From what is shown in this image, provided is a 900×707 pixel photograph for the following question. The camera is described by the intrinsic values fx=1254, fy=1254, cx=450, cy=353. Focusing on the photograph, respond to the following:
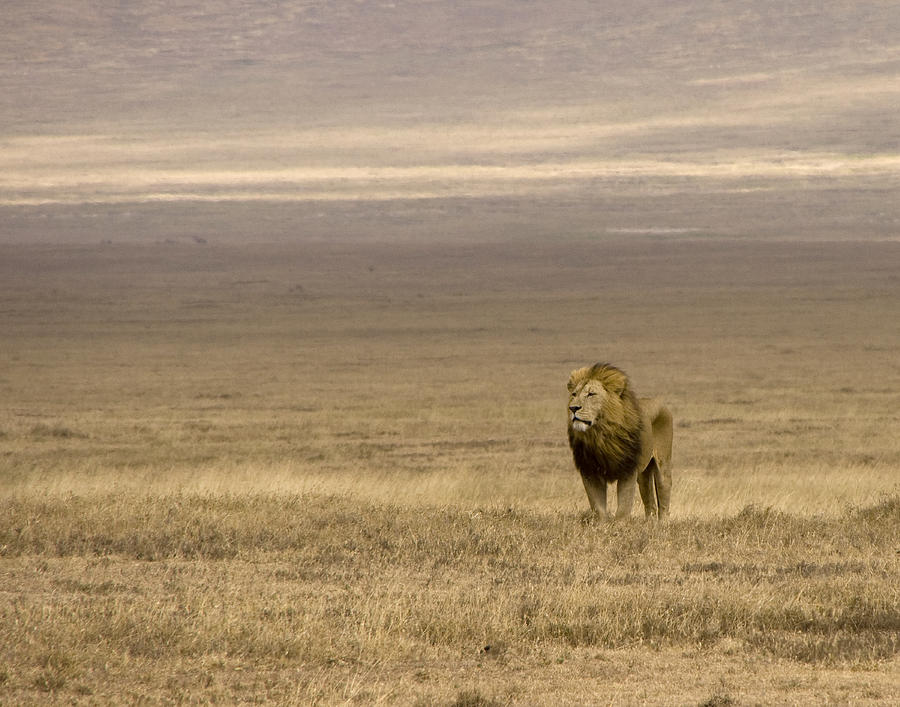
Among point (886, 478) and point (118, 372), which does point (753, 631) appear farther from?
point (118, 372)

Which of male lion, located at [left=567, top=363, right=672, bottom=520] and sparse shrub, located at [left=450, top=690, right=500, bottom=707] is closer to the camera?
sparse shrub, located at [left=450, top=690, right=500, bottom=707]

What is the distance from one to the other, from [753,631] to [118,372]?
37.7m

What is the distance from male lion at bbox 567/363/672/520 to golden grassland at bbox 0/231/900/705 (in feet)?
1.52

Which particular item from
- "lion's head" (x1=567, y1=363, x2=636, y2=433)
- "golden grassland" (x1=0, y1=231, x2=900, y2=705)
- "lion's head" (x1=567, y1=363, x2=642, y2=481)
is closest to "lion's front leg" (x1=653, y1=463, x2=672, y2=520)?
"golden grassland" (x1=0, y1=231, x2=900, y2=705)

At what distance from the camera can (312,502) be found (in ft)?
39.7

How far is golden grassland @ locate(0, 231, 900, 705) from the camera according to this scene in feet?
21.1

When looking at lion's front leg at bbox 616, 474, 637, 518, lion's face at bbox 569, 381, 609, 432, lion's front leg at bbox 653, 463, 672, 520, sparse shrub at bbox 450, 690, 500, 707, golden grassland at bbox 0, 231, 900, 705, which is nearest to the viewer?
sparse shrub at bbox 450, 690, 500, 707

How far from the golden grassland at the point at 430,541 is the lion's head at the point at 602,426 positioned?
55 cm

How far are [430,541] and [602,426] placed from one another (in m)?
1.97

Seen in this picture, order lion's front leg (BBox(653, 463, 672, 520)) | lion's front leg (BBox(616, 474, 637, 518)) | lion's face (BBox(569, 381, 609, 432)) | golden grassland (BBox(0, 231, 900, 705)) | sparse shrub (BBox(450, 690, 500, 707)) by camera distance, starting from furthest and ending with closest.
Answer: lion's front leg (BBox(653, 463, 672, 520)) < lion's front leg (BBox(616, 474, 637, 518)) < lion's face (BBox(569, 381, 609, 432)) < golden grassland (BBox(0, 231, 900, 705)) < sparse shrub (BBox(450, 690, 500, 707))

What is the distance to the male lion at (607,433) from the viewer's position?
10766mm

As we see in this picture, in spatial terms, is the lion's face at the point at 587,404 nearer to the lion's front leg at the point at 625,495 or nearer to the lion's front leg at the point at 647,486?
the lion's front leg at the point at 625,495

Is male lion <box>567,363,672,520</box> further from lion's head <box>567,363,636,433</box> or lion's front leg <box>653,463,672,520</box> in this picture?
lion's front leg <box>653,463,672,520</box>

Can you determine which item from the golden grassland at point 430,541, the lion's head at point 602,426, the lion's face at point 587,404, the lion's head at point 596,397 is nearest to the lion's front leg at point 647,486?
the golden grassland at point 430,541
